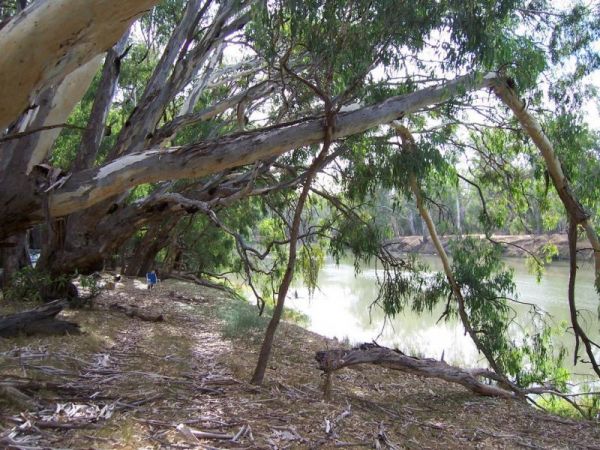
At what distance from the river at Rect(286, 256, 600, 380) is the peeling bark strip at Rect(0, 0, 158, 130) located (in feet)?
17.8

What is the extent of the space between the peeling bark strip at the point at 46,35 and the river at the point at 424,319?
17.8 feet

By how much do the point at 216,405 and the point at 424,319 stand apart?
10.3 meters

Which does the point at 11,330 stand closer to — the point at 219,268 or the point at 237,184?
the point at 237,184

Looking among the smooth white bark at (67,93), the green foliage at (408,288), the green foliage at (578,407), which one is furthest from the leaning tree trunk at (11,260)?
the green foliage at (578,407)

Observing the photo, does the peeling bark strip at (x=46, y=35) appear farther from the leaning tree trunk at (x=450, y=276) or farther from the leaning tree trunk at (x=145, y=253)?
the leaning tree trunk at (x=145, y=253)

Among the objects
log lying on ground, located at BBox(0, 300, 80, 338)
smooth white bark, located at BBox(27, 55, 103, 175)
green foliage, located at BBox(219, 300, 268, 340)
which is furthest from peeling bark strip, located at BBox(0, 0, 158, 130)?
green foliage, located at BBox(219, 300, 268, 340)

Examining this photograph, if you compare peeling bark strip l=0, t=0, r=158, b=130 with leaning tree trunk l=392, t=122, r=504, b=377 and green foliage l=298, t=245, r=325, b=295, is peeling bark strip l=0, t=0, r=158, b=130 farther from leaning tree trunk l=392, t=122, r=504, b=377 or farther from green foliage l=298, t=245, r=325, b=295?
green foliage l=298, t=245, r=325, b=295

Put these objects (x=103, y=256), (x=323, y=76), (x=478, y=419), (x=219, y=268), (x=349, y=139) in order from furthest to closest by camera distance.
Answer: (x=219, y=268) → (x=103, y=256) → (x=349, y=139) → (x=323, y=76) → (x=478, y=419)

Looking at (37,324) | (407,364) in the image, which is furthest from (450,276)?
(37,324)

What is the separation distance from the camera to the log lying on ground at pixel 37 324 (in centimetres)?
406

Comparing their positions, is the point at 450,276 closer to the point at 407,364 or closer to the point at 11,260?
the point at 407,364

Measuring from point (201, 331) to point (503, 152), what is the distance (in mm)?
4410

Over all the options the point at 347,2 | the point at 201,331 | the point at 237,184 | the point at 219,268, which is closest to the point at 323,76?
the point at 347,2

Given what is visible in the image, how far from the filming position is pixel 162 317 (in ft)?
20.6
